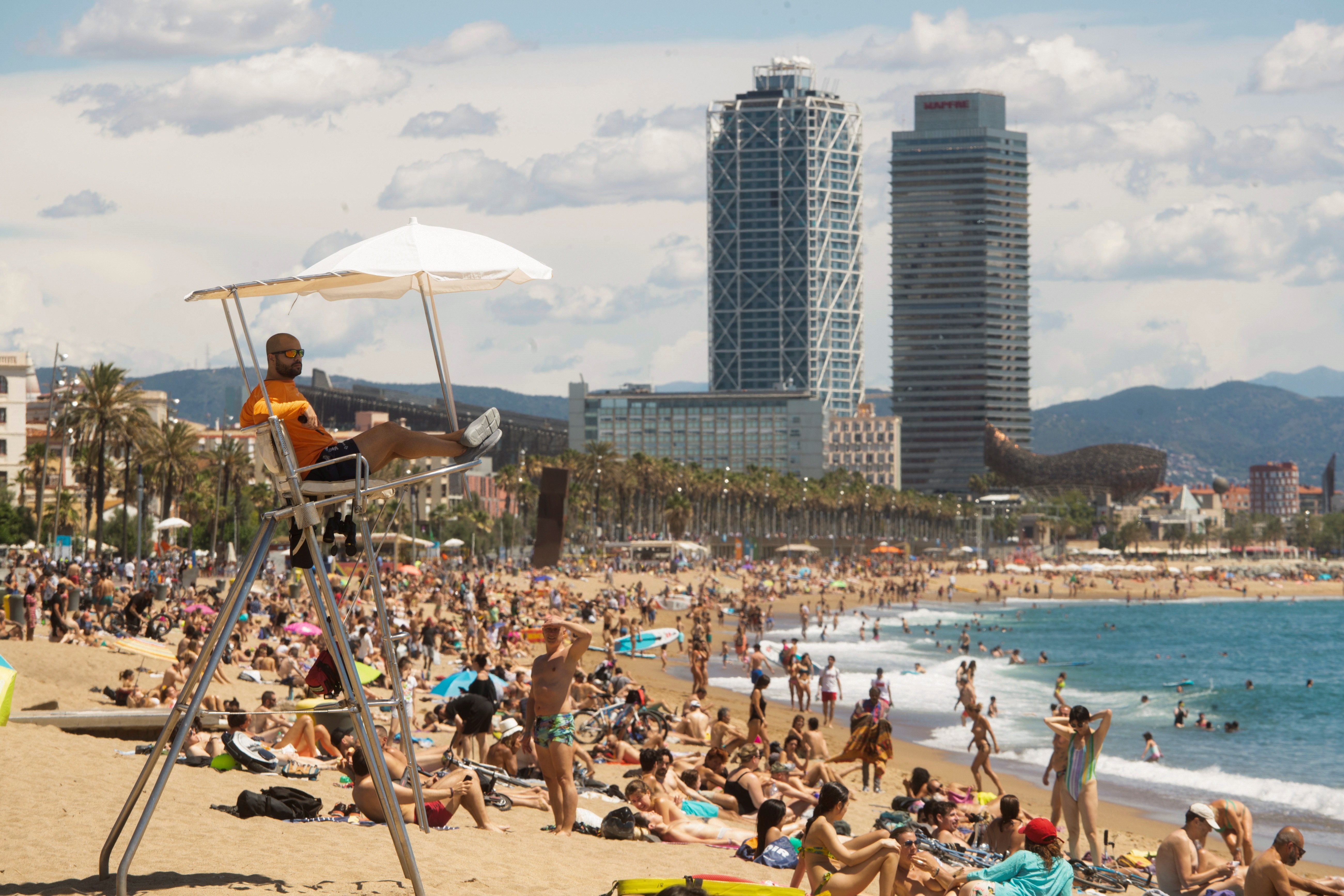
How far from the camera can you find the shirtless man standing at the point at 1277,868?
812 centimetres

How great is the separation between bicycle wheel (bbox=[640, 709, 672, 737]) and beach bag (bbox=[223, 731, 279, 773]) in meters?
7.46

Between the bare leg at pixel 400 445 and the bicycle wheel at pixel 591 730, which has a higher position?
the bare leg at pixel 400 445

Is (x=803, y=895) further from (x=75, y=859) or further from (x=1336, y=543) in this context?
(x=1336, y=543)

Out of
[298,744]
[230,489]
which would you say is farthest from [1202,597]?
[298,744]

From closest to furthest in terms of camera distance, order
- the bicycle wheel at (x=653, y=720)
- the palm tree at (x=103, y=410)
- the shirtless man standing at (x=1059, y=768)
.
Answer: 1. the shirtless man standing at (x=1059, y=768)
2. the bicycle wheel at (x=653, y=720)
3. the palm tree at (x=103, y=410)

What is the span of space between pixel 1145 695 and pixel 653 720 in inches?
849

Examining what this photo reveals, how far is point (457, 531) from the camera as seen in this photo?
8681 centimetres

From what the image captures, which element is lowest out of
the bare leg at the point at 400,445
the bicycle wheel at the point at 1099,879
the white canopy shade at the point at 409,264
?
the bicycle wheel at the point at 1099,879

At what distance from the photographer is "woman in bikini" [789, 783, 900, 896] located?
7668 mm

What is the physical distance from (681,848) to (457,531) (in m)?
78.1

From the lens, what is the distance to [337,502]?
6.17 metres

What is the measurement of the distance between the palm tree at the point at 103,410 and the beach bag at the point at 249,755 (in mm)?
34136

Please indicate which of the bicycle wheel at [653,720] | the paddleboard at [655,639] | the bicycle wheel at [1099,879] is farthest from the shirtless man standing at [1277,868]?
the paddleboard at [655,639]

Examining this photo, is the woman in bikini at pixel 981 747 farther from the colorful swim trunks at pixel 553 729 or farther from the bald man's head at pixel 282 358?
the bald man's head at pixel 282 358
